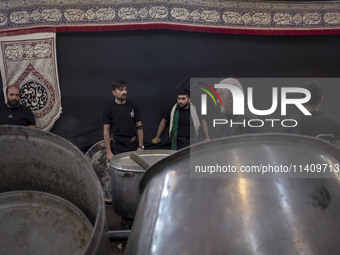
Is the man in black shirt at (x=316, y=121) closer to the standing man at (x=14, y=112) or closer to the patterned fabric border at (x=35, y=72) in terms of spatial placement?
the standing man at (x=14, y=112)

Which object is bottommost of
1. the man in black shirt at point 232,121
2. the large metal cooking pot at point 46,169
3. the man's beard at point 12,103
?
the man's beard at point 12,103

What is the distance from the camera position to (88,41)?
12.7ft

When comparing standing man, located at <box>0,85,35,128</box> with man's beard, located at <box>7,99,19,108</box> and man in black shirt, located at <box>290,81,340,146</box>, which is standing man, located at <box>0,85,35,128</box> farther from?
man in black shirt, located at <box>290,81,340,146</box>

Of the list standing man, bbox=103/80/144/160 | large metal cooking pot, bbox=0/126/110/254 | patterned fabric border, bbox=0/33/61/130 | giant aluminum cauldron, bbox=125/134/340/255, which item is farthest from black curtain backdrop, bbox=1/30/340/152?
giant aluminum cauldron, bbox=125/134/340/255

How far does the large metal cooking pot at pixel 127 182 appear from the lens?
5.89 ft

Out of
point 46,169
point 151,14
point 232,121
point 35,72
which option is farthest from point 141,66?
point 46,169

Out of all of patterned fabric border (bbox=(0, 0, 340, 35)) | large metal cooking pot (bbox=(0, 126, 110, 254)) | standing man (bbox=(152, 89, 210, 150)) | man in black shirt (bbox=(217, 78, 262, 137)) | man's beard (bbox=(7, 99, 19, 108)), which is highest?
patterned fabric border (bbox=(0, 0, 340, 35))

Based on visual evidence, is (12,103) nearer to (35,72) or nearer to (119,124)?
(35,72)

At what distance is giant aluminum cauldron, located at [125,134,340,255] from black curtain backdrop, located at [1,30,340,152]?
3077 mm

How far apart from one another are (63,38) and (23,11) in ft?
1.61

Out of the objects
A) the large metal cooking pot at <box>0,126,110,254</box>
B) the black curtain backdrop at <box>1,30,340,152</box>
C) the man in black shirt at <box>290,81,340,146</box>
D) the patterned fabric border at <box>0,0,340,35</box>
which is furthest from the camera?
the black curtain backdrop at <box>1,30,340,152</box>

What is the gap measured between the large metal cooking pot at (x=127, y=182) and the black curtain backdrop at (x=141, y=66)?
6.25 ft

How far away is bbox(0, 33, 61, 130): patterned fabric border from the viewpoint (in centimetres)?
379

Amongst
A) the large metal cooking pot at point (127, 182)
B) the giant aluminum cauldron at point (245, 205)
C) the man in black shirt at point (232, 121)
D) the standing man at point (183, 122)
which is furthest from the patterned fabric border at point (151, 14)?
the giant aluminum cauldron at point (245, 205)
